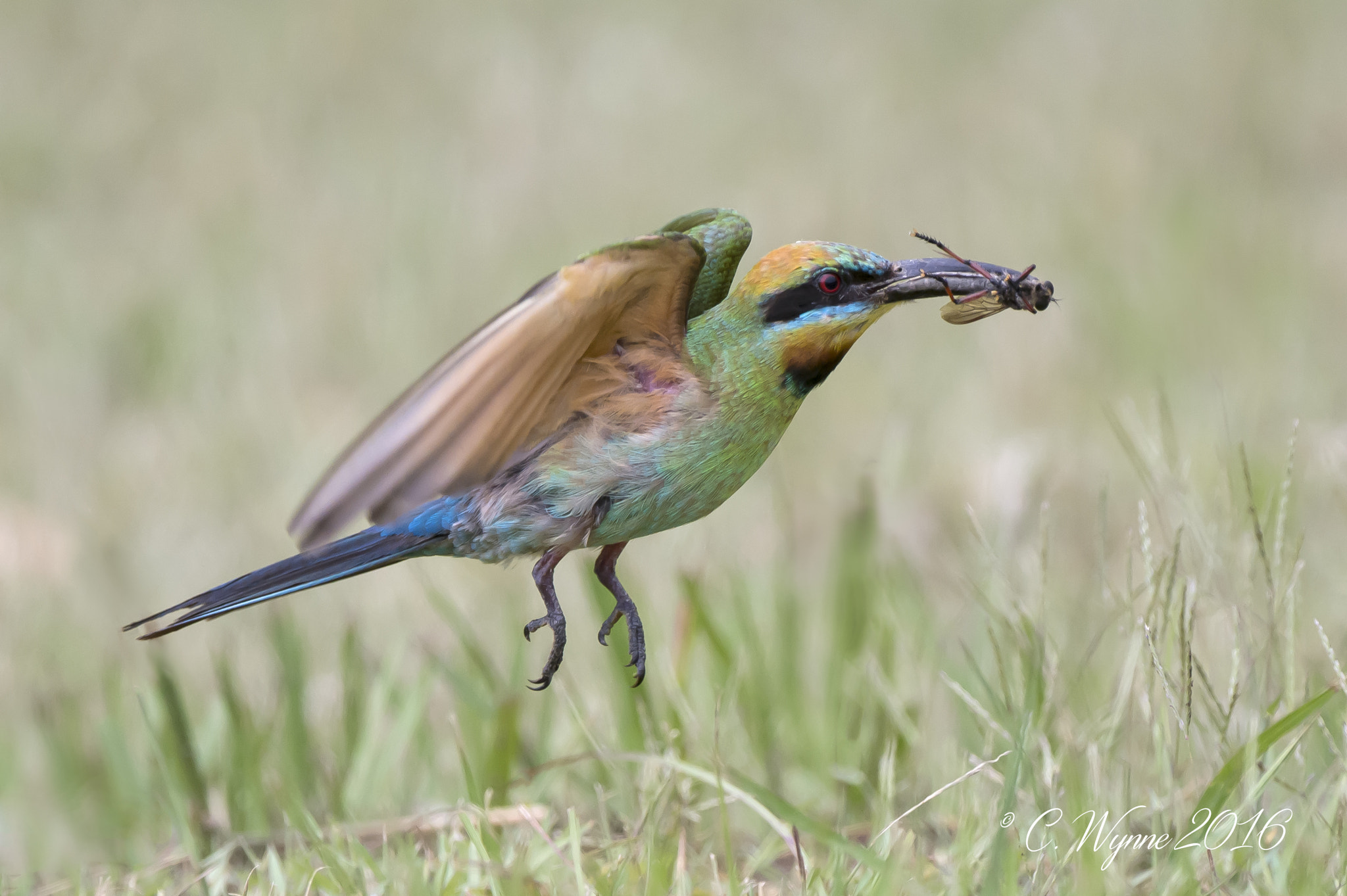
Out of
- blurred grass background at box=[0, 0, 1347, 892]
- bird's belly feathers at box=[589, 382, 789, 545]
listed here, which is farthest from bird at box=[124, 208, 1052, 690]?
blurred grass background at box=[0, 0, 1347, 892]

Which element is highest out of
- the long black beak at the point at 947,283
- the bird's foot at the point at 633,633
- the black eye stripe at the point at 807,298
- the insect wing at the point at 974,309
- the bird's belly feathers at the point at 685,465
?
the black eye stripe at the point at 807,298

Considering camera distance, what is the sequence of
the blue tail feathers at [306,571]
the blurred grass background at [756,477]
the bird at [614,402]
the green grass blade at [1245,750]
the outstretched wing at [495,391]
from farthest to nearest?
the blurred grass background at [756,477] → the green grass blade at [1245,750] → the blue tail feathers at [306,571] → the bird at [614,402] → the outstretched wing at [495,391]

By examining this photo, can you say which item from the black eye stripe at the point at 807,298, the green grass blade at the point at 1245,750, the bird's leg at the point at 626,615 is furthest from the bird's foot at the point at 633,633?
the green grass blade at the point at 1245,750

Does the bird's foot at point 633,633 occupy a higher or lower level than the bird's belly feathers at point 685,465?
lower

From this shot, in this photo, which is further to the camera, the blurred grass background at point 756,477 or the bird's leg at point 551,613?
the blurred grass background at point 756,477

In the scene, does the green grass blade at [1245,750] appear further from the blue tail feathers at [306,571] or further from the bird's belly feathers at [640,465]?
the blue tail feathers at [306,571]

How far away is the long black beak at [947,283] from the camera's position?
235 centimetres

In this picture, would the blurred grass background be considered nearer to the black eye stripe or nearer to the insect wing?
the insect wing

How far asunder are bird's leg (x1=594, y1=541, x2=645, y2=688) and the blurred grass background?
16.5 inches

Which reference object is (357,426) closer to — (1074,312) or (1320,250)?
(1074,312)

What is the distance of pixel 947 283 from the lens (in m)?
2.35

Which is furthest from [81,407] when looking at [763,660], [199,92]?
[763,660]

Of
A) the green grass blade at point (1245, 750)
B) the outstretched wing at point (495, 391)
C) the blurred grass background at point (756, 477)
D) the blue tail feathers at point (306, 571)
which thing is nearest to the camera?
the outstretched wing at point (495, 391)

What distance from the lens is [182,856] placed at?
3123 mm
